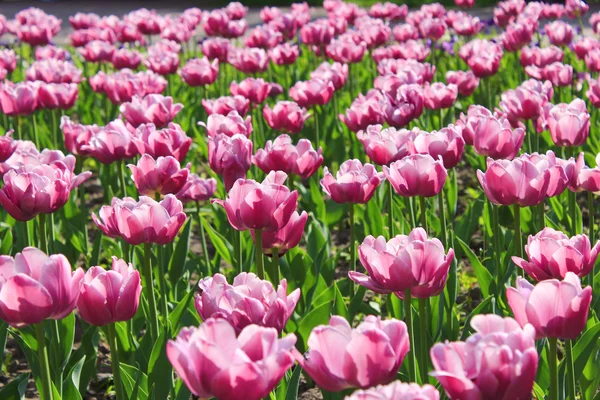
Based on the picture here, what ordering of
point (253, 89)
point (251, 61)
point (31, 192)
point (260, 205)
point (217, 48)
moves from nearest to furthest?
point (260, 205)
point (31, 192)
point (253, 89)
point (251, 61)
point (217, 48)

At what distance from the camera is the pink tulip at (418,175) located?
262cm

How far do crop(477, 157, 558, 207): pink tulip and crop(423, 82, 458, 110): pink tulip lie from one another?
164cm

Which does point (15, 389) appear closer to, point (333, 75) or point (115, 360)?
point (115, 360)

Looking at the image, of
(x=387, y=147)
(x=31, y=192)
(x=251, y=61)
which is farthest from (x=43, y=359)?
(x=251, y=61)

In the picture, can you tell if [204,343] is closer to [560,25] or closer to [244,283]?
[244,283]

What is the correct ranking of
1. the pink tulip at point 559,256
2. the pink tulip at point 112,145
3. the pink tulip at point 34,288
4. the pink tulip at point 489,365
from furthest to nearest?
the pink tulip at point 112,145
the pink tulip at point 559,256
the pink tulip at point 34,288
the pink tulip at point 489,365

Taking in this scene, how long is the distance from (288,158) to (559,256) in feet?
3.98

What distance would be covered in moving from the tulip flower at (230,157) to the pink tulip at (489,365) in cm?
166

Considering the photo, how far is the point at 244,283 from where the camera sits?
1.91m

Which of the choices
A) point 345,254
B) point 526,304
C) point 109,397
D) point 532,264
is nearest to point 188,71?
point 345,254

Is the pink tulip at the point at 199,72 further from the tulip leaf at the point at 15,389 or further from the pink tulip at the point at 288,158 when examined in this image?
the tulip leaf at the point at 15,389

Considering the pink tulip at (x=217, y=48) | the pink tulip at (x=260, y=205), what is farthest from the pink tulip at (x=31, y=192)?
the pink tulip at (x=217, y=48)

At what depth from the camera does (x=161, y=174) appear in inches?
112

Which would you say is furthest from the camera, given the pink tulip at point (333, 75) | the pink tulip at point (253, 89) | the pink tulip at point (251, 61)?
the pink tulip at point (251, 61)
